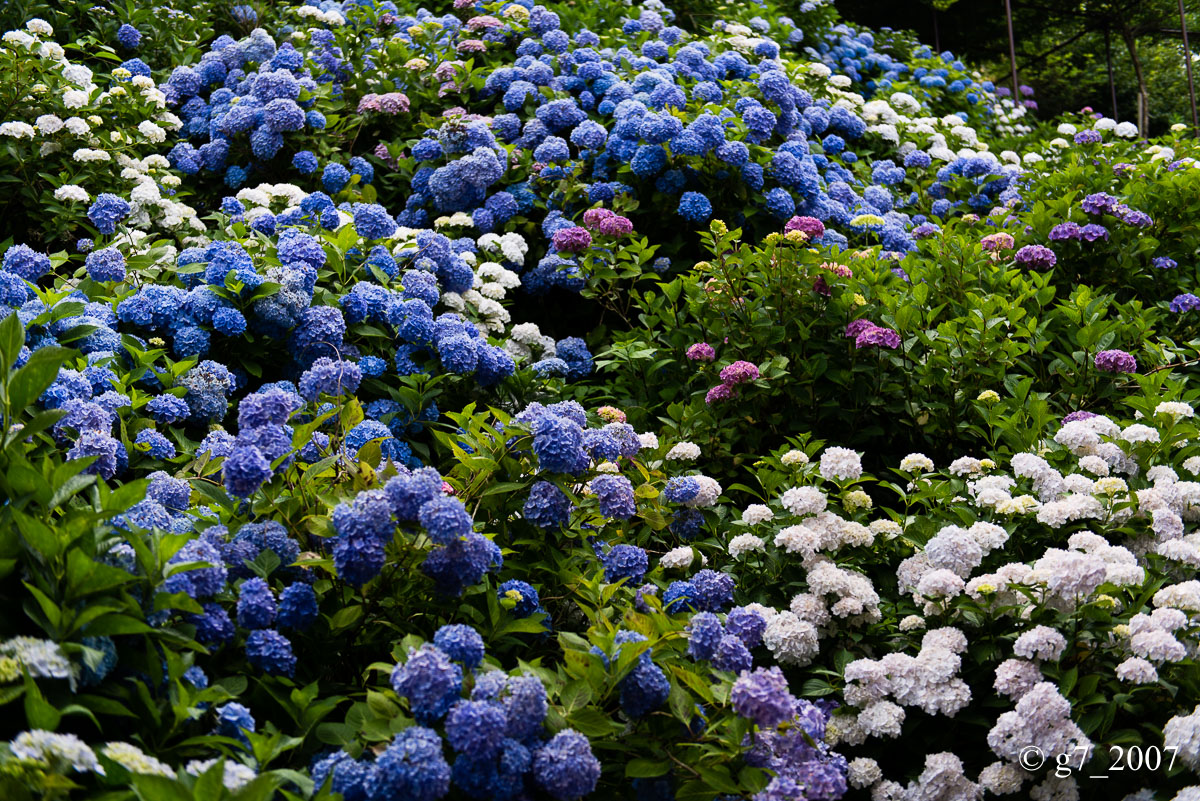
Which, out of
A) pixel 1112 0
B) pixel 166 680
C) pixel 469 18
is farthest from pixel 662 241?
pixel 1112 0

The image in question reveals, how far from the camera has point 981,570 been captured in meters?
2.59

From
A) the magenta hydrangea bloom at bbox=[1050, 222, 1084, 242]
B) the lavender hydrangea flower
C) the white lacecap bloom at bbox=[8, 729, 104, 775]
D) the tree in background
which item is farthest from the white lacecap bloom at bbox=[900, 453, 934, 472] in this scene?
the tree in background

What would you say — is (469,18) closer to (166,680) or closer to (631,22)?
(631,22)

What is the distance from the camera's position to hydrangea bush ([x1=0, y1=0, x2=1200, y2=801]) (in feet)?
5.66

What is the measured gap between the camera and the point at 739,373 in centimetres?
340

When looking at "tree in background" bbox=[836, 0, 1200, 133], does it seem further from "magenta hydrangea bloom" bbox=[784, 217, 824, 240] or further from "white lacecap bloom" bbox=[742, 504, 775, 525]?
"white lacecap bloom" bbox=[742, 504, 775, 525]

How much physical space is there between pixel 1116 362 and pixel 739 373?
50.6 inches

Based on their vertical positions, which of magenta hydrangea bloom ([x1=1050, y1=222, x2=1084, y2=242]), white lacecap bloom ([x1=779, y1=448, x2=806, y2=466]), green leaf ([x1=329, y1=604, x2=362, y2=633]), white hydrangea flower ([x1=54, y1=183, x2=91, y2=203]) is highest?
magenta hydrangea bloom ([x1=1050, y1=222, x2=1084, y2=242])

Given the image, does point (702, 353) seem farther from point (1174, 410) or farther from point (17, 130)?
point (17, 130)

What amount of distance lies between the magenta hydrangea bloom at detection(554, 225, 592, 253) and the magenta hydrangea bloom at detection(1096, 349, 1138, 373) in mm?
2069

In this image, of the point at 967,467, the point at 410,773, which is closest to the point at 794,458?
the point at 967,467

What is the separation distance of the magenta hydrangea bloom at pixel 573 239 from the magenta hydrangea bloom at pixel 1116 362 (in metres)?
2.07

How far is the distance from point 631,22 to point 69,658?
5.86 meters

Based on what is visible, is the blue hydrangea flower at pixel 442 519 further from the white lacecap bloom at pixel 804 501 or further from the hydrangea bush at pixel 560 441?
the white lacecap bloom at pixel 804 501
